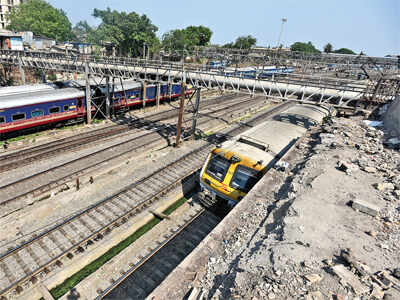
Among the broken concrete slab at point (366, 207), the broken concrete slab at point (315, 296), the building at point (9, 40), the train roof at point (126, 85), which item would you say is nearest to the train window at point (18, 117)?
the train roof at point (126, 85)

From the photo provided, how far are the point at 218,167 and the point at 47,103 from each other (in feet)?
58.7

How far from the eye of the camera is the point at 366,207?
345 inches

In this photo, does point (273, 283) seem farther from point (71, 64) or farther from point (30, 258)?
point (71, 64)

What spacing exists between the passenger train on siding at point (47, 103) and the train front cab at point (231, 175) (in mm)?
17379

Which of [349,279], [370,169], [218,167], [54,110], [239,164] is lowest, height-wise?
[54,110]

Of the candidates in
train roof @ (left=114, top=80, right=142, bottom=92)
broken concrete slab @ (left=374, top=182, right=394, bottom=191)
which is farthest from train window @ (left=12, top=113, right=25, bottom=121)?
broken concrete slab @ (left=374, top=182, right=394, bottom=191)

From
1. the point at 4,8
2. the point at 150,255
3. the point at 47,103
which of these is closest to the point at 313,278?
the point at 150,255

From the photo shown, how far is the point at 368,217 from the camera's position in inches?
339

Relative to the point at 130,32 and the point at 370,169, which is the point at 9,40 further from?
the point at 370,169

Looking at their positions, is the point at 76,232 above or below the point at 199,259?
below

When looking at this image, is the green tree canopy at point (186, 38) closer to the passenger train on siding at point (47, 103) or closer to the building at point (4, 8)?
the passenger train on siding at point (47, 103)

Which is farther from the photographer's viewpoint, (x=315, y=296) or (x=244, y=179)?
(x=244, y=179)

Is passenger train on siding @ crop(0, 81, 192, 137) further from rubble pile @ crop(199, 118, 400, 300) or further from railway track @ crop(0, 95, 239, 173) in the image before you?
rubble pile @ crop(199, 118, 400, 300)

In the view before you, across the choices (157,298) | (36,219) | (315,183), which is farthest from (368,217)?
(36,219)
